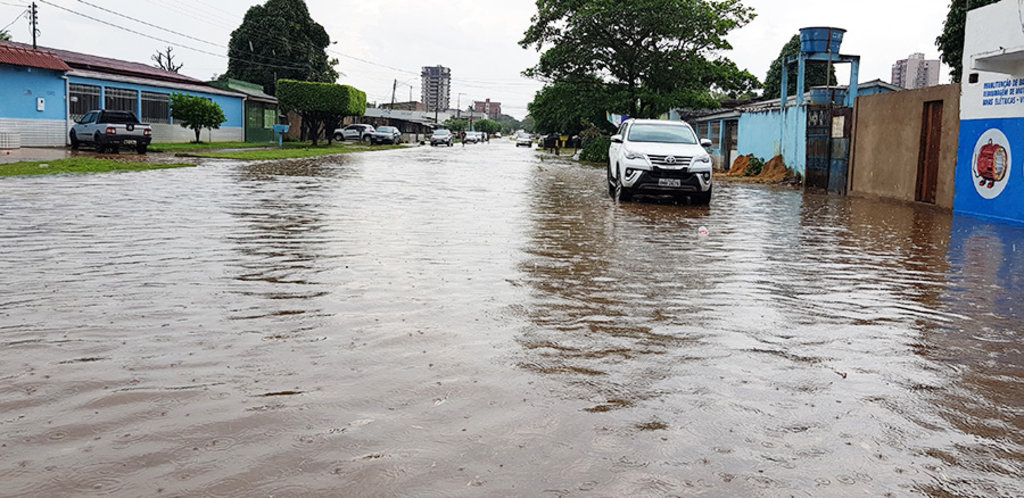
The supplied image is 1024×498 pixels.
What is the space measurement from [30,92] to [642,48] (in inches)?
1059

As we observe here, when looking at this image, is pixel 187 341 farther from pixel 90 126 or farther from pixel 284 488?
pixel 90 126

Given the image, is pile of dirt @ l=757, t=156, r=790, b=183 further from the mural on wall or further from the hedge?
the hedge

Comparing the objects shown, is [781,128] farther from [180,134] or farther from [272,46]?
[272,46]

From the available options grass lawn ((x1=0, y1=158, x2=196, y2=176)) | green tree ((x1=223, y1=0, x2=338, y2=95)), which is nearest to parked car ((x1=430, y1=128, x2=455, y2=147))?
green tree ((x1=223, y1=0, x2=338, y2=95))

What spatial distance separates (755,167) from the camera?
2794cm

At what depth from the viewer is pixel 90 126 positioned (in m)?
31.2

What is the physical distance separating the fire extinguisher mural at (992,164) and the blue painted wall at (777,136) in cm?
836

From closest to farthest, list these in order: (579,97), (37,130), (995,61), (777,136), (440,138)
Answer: (995,61)
(777,136)
(37,130)
(579,97)
(440,138)

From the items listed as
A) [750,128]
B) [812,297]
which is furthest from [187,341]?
[750,128]

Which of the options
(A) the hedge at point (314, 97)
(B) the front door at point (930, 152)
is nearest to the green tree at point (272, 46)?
(A) the hedge at point (314, 97)

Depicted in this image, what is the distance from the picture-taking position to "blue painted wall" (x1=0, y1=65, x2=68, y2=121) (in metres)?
31.8

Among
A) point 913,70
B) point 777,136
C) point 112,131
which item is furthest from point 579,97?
point 913,70

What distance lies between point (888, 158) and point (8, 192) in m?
17.7

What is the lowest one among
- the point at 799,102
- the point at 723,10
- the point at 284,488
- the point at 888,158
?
the point at 284,488
